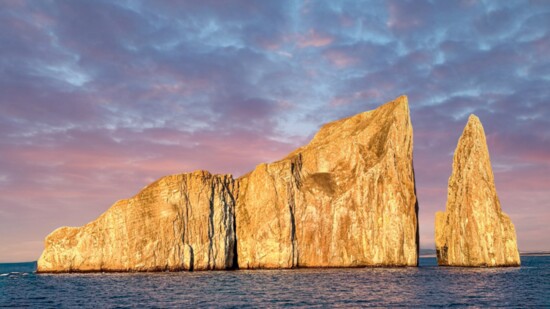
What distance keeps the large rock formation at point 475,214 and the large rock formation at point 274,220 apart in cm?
852

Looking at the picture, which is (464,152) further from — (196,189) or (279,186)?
(196,189)

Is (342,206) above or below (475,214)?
above

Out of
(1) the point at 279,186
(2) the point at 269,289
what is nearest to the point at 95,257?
(1) the point at 279,186

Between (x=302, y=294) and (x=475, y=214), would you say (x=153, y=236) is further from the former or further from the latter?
(x=475, y=214)

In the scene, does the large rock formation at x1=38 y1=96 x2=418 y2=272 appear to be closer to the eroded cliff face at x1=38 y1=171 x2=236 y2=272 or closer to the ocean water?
the eroded cliff face at x1=38 y1=171 x2=236 y2=272

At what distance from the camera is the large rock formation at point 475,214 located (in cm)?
9831

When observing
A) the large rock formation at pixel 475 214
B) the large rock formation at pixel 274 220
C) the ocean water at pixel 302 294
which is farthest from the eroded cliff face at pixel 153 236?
the large rock formation at pixel 475 214

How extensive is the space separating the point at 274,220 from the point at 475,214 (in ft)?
128

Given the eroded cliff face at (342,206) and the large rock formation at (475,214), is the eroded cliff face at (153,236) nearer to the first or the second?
the eroded cliff face at (342,206)

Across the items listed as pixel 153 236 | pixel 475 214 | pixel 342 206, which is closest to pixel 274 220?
pixel 342 206

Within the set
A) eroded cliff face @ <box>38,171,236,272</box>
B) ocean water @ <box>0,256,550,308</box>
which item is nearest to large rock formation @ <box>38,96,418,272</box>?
eroded cliff face @ <box>38,171,236,272</box>

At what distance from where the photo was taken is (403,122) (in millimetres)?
116438

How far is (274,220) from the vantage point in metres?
113

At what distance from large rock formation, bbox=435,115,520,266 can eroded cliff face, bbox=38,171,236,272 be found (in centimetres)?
4601
